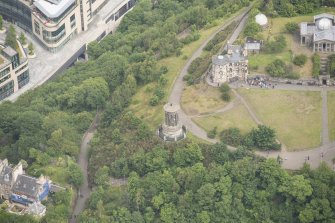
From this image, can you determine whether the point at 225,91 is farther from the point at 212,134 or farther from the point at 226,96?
the point at 212,134

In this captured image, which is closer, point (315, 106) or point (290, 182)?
point (290, 182)

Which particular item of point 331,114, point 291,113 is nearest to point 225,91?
point 291,113

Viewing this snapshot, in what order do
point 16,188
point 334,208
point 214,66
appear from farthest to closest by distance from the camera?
point 214,66 < point 16,188 < point 334,208

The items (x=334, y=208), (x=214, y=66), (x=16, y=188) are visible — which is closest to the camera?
(x=334, y=208)

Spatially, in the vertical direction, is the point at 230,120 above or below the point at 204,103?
above

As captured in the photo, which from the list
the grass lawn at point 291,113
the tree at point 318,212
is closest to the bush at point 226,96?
the grass lawn at point 291,113

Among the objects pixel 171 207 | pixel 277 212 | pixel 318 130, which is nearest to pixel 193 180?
pixel 171 207

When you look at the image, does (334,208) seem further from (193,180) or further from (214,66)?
(214,66)
